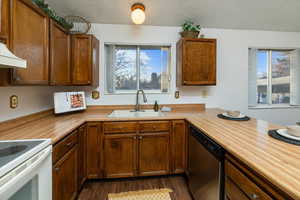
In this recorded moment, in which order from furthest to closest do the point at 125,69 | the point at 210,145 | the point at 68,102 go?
the point at 125,69 < the point at 68,102 < the point at 210,145

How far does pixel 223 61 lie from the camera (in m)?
2.73

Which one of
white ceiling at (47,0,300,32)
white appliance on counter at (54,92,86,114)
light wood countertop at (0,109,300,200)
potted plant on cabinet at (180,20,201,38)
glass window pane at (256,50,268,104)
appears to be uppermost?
white ceiling at (47,0,300,32)

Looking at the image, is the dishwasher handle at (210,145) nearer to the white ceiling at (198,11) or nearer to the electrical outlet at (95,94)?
the electrical outlet at (95,94)

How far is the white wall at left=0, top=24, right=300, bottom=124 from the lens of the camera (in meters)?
2.53

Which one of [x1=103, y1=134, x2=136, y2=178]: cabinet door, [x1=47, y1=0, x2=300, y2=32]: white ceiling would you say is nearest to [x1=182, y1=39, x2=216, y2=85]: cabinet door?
[x1=47, y1=0, x2=300, y2=32]: white ceiling

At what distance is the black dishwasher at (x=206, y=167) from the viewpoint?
1.12 metres

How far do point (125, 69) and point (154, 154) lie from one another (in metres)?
1.46

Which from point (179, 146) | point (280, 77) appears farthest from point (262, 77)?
point (179, 146)

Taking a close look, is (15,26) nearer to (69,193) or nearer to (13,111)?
(13,111)

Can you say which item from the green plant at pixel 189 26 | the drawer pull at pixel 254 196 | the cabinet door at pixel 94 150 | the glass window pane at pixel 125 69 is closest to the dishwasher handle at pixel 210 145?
the drawer pull at pixel 254 196

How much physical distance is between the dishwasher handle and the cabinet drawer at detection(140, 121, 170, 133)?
16.0 inches

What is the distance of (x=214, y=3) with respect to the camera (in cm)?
225

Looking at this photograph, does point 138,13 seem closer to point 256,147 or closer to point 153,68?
point 153,68

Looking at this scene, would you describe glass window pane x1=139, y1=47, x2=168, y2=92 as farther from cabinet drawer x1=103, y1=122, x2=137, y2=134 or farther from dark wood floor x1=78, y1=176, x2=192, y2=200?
dark wood floor x1=78, y1=176, x2=192, y2=200
